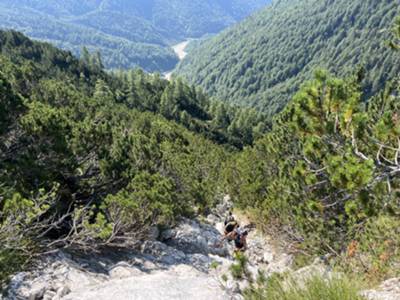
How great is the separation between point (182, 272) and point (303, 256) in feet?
13.2

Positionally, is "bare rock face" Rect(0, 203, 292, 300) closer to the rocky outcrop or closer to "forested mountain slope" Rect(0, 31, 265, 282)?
the rocky outcrop

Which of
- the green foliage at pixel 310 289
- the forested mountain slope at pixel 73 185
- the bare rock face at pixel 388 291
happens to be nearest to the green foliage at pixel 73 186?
the forested mountain slope at pixel 73 185

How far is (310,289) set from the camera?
15.4ft

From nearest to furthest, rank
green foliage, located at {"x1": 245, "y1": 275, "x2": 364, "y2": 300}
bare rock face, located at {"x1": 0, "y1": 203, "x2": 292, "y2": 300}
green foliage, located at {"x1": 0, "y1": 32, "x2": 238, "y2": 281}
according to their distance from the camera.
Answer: green foliage, located at {"x1": 245, "y1": 275, "x2": 364, "y2": 300}
bare rock face, located at {"x1": 0, "y1": 203, "x2": 292, "y2": 300}
green foliage, located at {"x1": 0, "y1": 32, "x2": 238, "y2": 281}

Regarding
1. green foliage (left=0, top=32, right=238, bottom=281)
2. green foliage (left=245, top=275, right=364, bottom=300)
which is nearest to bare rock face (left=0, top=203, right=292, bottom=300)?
green foliage (left=0, top=32, right=238, bottom=281)

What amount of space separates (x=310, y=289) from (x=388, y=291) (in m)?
2.38

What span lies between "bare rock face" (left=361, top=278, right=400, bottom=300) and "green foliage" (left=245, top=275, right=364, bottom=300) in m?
1.31

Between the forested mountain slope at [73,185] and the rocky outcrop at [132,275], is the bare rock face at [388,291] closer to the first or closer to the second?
the rocky outcrop at [132,275]

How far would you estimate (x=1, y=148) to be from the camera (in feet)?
44.5

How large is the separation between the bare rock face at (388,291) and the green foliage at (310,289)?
1315 millimetres

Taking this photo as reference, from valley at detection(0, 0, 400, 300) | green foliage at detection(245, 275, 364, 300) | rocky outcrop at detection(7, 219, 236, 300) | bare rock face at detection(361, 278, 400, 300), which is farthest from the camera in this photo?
rocky outcrop at detection(7, 219, 236, 300)

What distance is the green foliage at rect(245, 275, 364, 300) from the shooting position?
4477 mm

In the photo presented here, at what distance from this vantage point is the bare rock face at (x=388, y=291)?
19.4 feet

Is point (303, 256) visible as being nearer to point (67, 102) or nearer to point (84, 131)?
point (84, 131)
